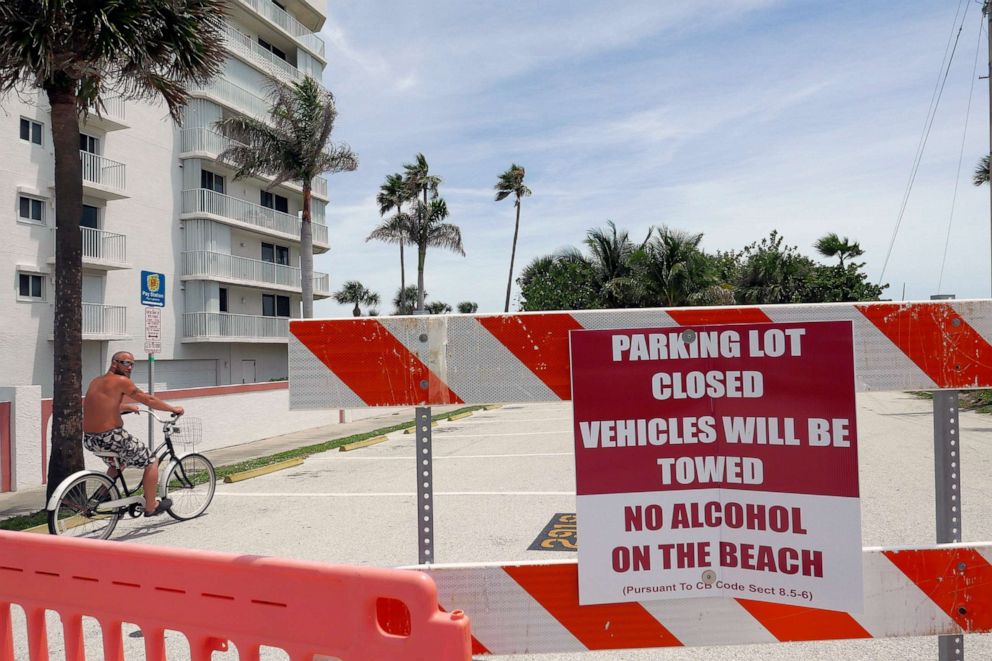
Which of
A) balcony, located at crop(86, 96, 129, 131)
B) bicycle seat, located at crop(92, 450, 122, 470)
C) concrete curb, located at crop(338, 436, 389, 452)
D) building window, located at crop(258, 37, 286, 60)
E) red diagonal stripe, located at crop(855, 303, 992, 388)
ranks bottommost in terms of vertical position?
concrete curb, located at crop(338, 436, 389, 452)

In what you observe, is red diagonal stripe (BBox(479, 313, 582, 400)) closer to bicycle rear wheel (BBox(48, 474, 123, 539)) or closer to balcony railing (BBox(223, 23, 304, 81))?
bicycle rear wheel (BBox(48, 474, 123, 539))

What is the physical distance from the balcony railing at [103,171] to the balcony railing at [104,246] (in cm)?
175

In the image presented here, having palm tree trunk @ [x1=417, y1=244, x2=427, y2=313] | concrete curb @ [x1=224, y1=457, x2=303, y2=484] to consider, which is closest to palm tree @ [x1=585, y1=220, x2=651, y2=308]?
palm tree trunk @ [x1=417, y1=244, x2=427, y2=313]

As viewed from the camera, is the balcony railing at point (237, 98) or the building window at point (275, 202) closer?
the balcony railing at point (237, 98)

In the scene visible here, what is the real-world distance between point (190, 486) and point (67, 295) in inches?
144

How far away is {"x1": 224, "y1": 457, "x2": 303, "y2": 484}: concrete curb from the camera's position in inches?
447

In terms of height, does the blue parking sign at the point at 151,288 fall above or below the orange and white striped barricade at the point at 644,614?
above

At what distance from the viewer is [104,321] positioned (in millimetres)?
26328

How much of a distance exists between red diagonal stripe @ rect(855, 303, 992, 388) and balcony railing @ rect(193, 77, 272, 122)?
32.7 metres

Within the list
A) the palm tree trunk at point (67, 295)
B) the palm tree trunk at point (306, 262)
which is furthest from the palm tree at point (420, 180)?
the palm tree trunk at point (67, 295)

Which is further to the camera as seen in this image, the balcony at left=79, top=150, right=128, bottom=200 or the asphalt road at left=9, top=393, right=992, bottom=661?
the balcony at left=79, top=150, right=128, bottom=200

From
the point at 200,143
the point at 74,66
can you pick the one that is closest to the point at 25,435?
the point at 74,66

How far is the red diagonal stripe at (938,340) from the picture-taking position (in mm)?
2420

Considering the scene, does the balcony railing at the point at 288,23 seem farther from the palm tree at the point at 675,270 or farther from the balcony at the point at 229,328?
the palm tree at the point at 675,270
